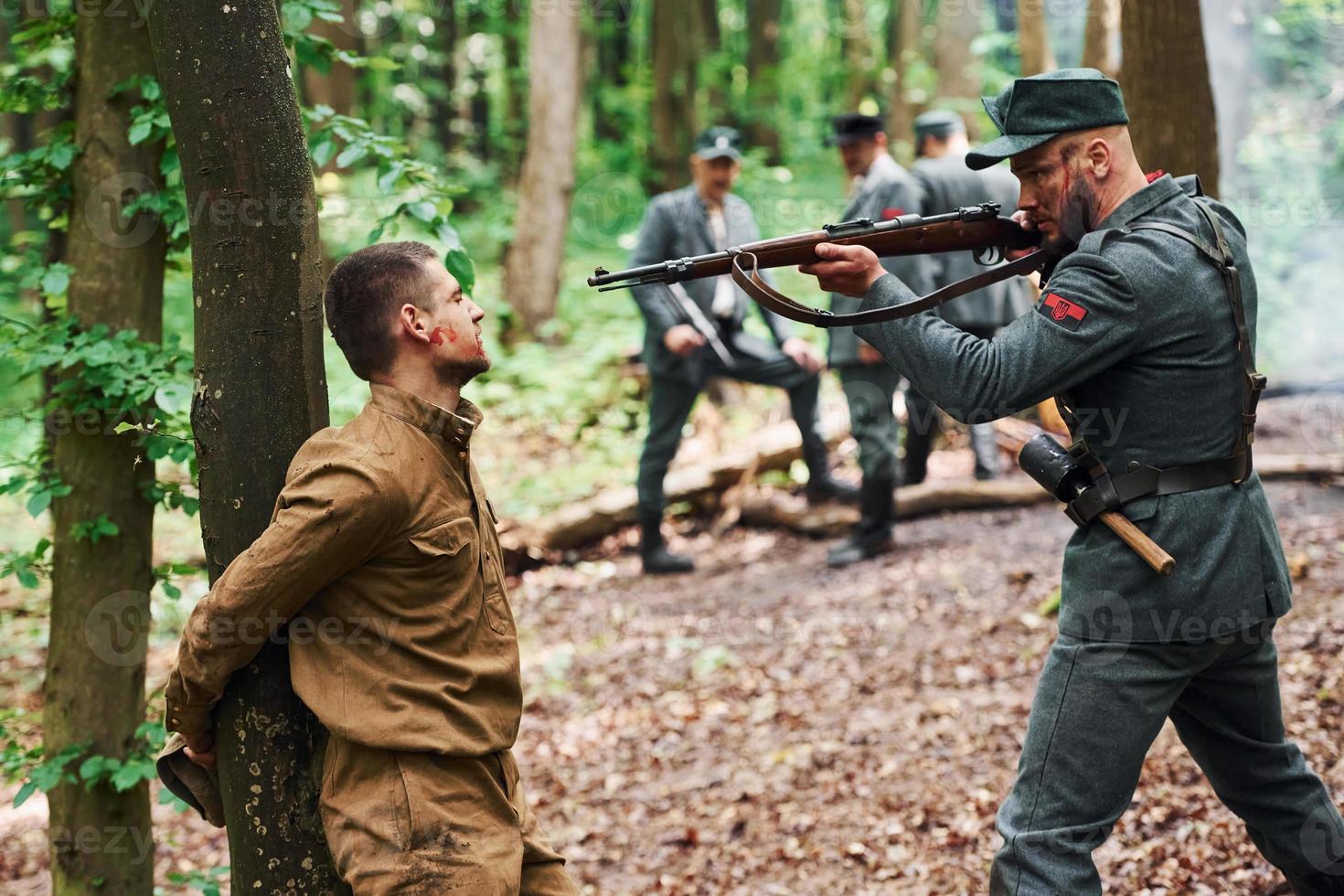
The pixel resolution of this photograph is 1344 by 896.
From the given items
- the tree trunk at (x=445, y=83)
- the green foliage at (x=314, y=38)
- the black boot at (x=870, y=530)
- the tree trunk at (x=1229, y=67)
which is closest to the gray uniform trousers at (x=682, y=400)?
the black boot at (x=870, y=530)

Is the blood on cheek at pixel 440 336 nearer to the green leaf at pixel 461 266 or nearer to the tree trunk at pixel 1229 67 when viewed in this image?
the green leaf at pixel 461 266

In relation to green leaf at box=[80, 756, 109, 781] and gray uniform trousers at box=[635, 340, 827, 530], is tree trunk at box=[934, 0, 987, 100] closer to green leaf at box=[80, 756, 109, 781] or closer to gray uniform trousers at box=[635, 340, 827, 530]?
gray uniform trousers at box=[635, 340, 827, 530]

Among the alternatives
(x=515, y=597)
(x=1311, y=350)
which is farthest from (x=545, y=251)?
(x=1311, y=350)

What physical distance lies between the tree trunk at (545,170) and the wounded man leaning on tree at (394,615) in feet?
36.9

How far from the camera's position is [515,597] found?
788cm

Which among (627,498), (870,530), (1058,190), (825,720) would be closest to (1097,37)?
(870,530)

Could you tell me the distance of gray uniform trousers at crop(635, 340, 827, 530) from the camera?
25.3 ft

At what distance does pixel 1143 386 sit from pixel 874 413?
172 inches

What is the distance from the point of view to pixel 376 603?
2.46 meters

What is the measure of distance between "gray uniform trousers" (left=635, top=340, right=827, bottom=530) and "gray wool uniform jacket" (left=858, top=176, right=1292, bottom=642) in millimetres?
4775

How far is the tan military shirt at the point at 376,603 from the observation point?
235 cm

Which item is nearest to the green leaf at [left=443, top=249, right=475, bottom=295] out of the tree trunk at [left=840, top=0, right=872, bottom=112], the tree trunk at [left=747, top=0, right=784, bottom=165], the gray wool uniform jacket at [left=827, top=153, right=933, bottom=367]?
the gray wool uniform jacket at [left=827, top=153, right=933, bottom=367]

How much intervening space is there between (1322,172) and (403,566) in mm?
15705

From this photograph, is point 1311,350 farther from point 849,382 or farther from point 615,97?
point 615,97
